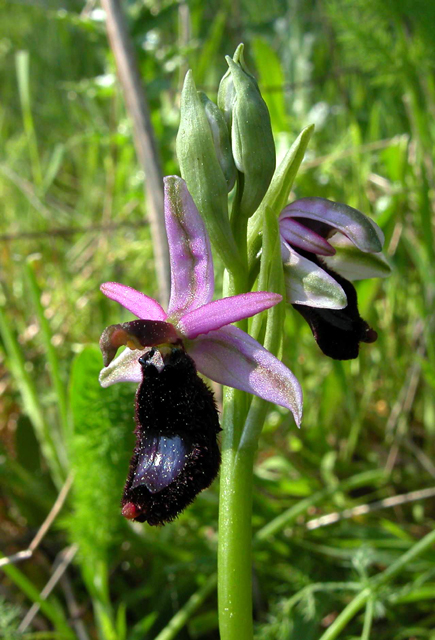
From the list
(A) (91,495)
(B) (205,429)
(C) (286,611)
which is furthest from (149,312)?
(C) (286,611)

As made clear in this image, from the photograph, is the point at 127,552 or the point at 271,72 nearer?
the point at 127,552

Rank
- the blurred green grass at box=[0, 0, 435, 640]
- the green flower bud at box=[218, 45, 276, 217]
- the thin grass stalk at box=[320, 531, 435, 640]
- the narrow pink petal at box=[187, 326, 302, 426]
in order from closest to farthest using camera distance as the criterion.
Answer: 1. the narrow pink petal at box=[187, 326, 302, 426]
2. the green flower bud at box=[218, 45, 276, 217]
3. the thin grass stalk at box=[320, 531, 435, 640]
4. the blurred green grass at box=[0, 0, 435, 640]

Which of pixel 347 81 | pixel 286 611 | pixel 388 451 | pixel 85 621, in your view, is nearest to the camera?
pixel 286 611

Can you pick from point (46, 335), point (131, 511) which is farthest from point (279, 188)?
point (46, 335)

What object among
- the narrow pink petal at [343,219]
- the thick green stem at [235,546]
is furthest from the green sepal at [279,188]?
the thick green stem at [235,546]

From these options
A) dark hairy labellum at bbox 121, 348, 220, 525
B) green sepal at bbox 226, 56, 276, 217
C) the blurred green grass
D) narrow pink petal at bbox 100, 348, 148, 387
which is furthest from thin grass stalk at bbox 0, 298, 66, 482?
green sepal at bbox 226, 56, 276, 217

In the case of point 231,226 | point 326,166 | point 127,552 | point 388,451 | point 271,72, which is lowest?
point 388,451

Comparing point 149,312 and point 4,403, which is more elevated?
point 149,312

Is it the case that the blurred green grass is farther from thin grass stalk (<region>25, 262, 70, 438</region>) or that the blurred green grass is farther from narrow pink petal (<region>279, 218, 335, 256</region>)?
narrow pink petal (<region>279, 218, 335, 256</region>)

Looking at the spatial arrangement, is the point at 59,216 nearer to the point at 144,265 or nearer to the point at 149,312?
the point at 144,265
